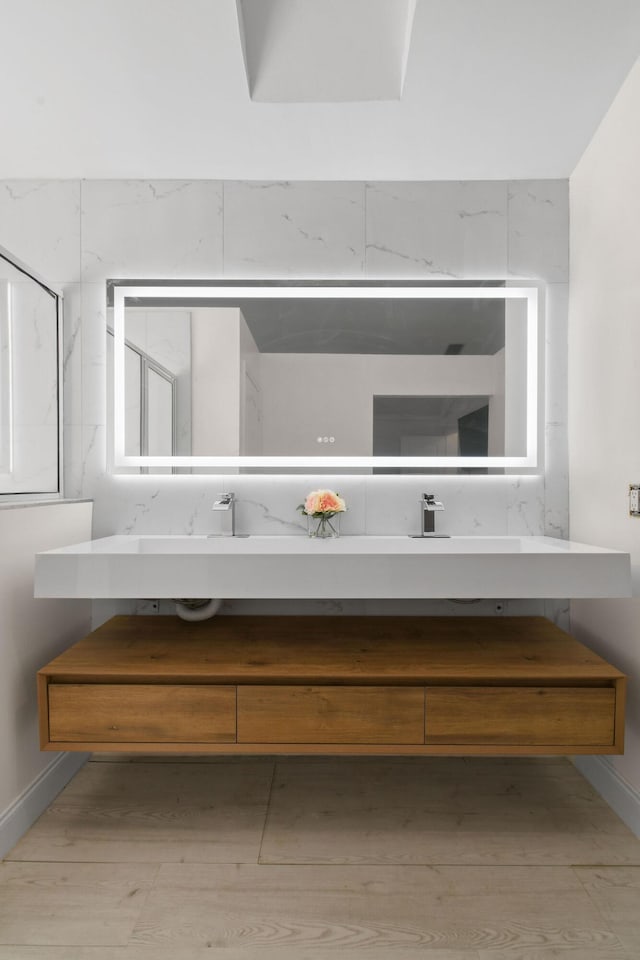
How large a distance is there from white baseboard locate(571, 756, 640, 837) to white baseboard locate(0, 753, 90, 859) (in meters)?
1.92

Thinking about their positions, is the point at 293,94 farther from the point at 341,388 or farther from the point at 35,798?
the point at 35,798

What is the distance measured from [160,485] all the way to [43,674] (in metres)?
0.88

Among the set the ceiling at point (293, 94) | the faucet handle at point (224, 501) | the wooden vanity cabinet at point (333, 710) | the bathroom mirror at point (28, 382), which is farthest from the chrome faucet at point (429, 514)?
the bathroom mirror at point (28, 382)

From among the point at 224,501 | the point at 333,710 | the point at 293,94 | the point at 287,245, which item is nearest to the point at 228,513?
the point at 224,501

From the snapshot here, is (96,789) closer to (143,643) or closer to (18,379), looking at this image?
(143,643)

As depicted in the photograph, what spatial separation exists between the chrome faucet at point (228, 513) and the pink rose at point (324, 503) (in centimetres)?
32

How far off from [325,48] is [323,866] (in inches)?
96.2

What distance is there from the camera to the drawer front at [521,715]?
1.61m

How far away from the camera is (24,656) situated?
1772mm

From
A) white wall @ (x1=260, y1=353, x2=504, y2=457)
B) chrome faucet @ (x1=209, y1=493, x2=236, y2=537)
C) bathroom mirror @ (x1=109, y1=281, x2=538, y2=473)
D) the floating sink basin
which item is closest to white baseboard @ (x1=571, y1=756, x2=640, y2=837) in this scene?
the floating sink basin

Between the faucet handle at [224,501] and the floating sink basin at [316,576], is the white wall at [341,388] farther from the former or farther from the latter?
the floating sink basin at [316,576]

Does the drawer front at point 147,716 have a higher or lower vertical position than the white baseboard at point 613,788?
higher

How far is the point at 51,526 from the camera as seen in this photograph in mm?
1931

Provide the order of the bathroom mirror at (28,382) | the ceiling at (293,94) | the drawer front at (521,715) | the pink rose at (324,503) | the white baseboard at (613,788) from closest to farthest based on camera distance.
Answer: the ceiling at (293,94), the drawer front at (521,715), the white baseboard at (613,788), the bathroom mirror at (28,382), the pink rose at (324,503)
